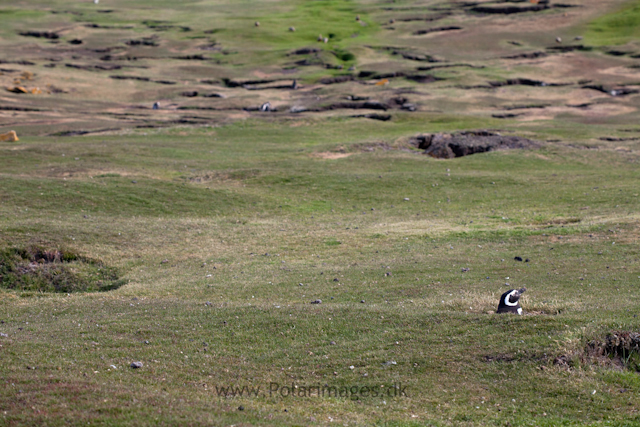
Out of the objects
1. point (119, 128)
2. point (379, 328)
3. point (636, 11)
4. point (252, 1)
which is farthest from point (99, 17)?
point (379, 328)

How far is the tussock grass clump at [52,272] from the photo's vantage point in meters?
15.9

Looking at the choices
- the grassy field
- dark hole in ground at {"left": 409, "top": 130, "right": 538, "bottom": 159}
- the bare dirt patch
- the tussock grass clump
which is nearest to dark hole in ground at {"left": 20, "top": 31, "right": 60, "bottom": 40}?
the grassy field

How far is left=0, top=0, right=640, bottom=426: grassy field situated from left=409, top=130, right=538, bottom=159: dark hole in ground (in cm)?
150

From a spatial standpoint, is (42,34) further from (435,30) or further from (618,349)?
(618,349)

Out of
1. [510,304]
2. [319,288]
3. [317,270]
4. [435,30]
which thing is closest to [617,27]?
[435,30]

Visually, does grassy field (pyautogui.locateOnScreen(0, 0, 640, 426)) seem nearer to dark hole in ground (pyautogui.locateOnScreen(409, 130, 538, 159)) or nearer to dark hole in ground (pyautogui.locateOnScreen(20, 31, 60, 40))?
dark hole in ground (pyautogui.locateOnScreen(409, 130, 538, 159))

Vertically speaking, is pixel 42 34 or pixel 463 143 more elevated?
pixel 42 34

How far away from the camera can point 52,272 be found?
1636 cm

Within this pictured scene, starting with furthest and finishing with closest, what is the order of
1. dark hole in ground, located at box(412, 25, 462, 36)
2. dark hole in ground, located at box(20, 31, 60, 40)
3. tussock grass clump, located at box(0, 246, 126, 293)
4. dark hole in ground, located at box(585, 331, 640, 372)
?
dark hole in ground, located at box(20, 31, 60, 40) → dark hole in ground, located at box(412, 25, 462, 36) → tussock grass clump, located at box(0, 246, 126, 293) → dark hole in ground, located at box(585, 331, 640, 372)

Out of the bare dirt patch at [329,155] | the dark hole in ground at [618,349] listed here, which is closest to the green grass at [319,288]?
the dark hole in ground at [618,349]

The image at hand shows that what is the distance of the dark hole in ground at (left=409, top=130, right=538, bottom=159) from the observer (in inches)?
1423

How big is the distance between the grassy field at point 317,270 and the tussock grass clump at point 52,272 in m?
0.13

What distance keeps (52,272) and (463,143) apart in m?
27.6

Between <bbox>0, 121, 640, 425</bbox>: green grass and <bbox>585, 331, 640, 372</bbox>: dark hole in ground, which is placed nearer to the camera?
<bbox>0, 121, 640, 425</bbox>: green grass
